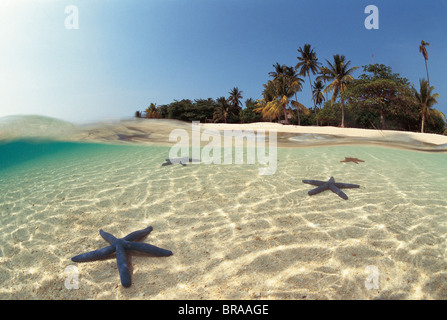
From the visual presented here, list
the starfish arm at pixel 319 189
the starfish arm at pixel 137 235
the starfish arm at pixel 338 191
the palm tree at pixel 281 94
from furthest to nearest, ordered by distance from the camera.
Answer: the palm tree at pixel 281 94 → the starfish arm at pixel 319 189 → the starfish arm at pixel 338 191 → the starfish arm at pixel 137 235

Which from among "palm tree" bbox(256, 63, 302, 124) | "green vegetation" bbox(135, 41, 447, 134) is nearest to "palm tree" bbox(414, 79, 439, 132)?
"green vegetation" bbox(135, 41, 447, 134)

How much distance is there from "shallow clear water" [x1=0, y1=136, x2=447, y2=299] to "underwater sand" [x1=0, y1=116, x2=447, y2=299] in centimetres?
2

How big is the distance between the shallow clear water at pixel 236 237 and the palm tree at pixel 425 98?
24.5m

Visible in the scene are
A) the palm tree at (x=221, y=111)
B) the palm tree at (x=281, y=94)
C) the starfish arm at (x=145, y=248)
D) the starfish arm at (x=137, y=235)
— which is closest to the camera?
the starfish arm at (x=145, y=248)

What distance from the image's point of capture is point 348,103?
26.5 metres

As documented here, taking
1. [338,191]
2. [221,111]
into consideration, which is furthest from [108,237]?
[221,111]

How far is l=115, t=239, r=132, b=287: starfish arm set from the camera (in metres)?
2.37

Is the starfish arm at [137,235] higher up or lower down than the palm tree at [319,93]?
lower down

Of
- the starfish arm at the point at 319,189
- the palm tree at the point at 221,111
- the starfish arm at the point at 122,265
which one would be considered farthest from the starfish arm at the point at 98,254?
the palm tree at the point at 221,111

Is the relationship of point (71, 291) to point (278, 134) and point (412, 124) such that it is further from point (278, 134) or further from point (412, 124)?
point (412, 124)

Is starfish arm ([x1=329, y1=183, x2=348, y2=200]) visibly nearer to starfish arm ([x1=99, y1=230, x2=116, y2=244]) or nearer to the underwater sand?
the underwater sand

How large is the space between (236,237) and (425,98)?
1223 inches

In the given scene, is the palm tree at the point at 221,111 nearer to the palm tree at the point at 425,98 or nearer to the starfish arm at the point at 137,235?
the palm tree at the point at 425,98

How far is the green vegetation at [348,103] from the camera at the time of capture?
23125 millimetres
